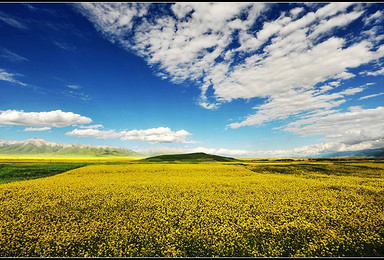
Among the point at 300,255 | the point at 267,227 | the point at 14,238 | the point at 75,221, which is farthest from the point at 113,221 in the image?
the point at 300,255

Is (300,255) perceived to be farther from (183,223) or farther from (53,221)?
(53,221)

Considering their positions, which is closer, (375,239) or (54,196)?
(375,239)

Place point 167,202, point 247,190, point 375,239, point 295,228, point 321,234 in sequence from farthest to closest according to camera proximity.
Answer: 1. point 247,190
2. point 167,202
3. point 295,228
4. point 321,234
5. point 375,239

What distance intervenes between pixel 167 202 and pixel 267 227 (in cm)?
966

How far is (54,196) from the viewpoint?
21609mm

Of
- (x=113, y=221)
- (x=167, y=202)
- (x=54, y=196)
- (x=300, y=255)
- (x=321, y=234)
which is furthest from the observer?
(x=54, y=196)

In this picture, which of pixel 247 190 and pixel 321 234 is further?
pixel 247 190

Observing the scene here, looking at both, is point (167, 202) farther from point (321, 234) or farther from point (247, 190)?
point (321, 234)

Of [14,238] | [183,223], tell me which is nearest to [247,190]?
[183,223]

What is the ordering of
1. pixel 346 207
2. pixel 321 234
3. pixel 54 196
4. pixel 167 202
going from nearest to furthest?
pixel 321 234 < pixel 346 207 < pixel 167 202 < pixel 54 196

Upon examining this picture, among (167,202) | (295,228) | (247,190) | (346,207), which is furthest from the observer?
(247,190)

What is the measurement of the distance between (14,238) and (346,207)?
83.7ft

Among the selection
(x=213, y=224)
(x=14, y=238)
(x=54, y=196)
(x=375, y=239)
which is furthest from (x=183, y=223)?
(x=54, y=196)

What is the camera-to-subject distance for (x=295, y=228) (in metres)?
13.3
